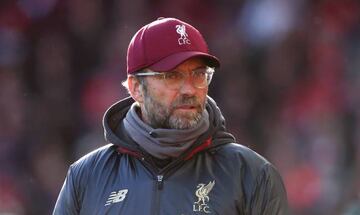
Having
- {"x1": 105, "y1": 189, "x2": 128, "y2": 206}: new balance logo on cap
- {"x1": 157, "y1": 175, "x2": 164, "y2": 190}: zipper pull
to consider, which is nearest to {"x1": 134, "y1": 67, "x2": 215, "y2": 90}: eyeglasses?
{"x1": 157, "y1": 175, "x2": 164, "y2": 190}: zipper pull

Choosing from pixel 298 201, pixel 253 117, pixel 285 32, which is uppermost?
pixel 285 32

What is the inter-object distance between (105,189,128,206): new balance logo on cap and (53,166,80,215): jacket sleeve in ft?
0.59

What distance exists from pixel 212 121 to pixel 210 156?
0.49ft

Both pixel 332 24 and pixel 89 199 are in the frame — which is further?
pixel 332 24

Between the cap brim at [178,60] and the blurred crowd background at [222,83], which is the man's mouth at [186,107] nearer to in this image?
the cap brim at [178,60]

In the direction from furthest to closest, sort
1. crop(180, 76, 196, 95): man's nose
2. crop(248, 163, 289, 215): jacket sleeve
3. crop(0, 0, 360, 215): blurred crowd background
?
crop(0, 0, 360, 215): blurred crowd background
crop(180, 76, 196, 95): man's nose
crop(248, 163, 289, 215): jacket sleeve

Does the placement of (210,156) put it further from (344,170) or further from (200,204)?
(344,170)

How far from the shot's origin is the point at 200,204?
12.7 ft

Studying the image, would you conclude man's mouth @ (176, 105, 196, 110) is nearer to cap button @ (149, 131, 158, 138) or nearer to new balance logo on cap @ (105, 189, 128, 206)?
cap button @ (149, 131, 158, 138)

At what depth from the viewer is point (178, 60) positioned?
3934 millimetres

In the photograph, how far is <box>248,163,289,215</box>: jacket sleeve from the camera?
3816 millimetres

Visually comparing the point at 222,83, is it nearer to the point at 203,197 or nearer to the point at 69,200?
the point at 69,200

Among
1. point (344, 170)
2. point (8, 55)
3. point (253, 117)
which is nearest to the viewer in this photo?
point (344, 170)

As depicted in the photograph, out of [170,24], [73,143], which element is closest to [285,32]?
[73,143]
